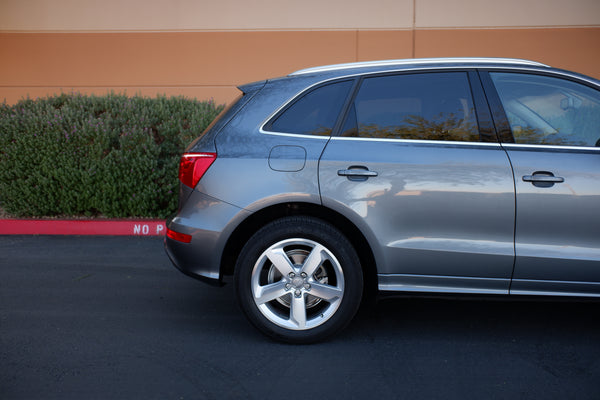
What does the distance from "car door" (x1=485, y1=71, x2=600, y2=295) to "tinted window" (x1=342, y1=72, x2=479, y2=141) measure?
0.30 m

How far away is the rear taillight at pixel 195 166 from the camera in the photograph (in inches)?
139

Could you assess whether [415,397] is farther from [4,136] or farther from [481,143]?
[4,136]

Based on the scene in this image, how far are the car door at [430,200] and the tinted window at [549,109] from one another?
22 centimetres

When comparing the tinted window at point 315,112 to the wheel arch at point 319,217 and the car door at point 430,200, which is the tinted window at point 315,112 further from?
the wheel arch at point 319,217

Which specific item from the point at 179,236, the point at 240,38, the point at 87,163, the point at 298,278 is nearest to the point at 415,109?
the point at 298,278

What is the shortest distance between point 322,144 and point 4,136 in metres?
5.49

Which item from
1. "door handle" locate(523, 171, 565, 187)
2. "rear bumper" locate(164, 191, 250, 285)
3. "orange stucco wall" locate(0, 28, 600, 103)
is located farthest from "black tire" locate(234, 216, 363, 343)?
"orange stucco wall" locate(0, 28, 600, 103)

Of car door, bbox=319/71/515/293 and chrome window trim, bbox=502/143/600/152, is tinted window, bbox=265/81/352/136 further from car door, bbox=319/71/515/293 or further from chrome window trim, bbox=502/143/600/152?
chrome window trim, bbox=502/143/600/152

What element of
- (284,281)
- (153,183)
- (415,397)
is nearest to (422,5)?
(153,183)

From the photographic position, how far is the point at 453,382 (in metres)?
3.01

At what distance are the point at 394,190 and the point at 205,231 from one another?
1.19 meters

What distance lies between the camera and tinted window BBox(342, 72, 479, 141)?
3.50 m

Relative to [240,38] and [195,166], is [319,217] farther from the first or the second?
[240,38]

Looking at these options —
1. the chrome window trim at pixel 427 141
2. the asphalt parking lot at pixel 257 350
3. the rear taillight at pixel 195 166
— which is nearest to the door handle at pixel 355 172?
the chrome window trim at pixel 427 141
